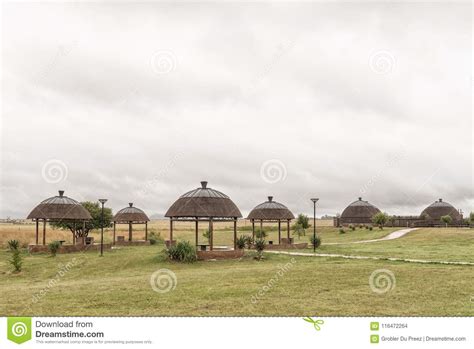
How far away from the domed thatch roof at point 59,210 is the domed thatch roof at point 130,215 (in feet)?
25.9

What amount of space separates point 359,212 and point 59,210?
54.1 metres

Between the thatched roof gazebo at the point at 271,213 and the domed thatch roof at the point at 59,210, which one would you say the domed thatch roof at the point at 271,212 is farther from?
the domed thatch roof at the point at 59,210

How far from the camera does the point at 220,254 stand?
94.1 feet

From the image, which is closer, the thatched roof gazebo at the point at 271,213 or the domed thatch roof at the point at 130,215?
the thatched roof gazebo at the point at 271,213

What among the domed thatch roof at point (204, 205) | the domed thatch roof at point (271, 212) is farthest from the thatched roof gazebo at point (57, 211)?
the domed thatch roof at point (271, 212)

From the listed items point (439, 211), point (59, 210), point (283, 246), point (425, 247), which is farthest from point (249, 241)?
point (439, 211)

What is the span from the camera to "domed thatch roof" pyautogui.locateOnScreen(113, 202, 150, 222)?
48.1m

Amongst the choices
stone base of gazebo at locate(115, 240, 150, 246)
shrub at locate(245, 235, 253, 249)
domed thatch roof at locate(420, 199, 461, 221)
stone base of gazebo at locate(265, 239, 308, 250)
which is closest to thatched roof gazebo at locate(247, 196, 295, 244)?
stone base of gazebo at locate(265, 239, 308, 250)

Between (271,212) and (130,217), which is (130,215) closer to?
(130,217)

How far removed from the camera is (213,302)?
1526 centimetres

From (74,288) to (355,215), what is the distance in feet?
211

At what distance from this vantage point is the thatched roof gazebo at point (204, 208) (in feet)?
96.6

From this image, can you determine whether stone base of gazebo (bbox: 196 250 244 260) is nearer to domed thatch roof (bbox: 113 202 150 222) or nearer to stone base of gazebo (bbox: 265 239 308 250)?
stone base of gazebo (bbox: 265 239 308 250)
